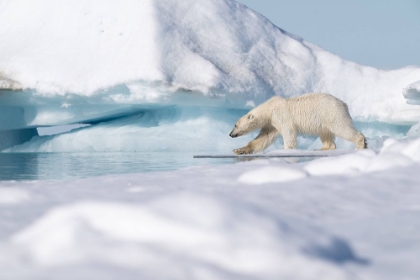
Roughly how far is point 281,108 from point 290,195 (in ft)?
15.6

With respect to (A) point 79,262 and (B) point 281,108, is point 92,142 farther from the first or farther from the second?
(A) point 79,262

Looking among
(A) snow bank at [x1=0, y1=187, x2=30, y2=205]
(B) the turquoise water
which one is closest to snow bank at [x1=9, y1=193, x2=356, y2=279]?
(A) snow bank at [x1=0, y1=187, x2=30, y2=205]

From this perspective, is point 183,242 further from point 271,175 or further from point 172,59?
point 172,59

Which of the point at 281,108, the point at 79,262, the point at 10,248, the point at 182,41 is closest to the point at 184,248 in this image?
the point at 79,262

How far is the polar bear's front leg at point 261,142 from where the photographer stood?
6.10 meters

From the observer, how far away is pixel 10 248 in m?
1.12

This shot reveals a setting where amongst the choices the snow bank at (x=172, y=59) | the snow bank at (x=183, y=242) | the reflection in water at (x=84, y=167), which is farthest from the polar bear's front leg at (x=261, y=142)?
the snow bank at (x=183, y=242)

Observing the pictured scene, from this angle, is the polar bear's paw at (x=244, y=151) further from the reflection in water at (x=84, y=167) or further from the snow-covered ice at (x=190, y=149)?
the snow-covered ice at (x=190, y=149)

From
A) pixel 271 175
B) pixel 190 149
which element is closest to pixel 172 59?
pixel 190 149

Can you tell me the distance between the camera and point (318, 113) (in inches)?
242

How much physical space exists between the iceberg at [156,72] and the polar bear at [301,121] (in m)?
4.09

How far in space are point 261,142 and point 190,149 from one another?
17.0ft

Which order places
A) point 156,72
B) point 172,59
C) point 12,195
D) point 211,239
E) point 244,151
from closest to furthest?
1. point 211,239
2. point 12,195
3. point 244,151
4. point 156,72
5. point 172,59

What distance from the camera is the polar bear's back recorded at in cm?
604
